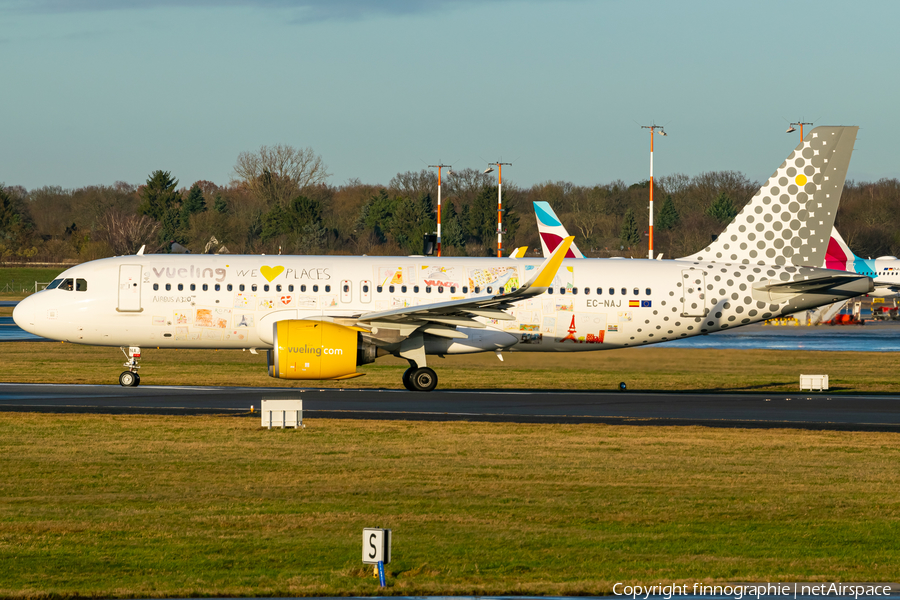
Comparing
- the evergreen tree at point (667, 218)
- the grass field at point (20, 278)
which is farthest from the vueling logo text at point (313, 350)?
the evergreen tree at point (667, 218)

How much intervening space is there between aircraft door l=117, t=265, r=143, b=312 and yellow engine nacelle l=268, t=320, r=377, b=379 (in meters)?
5.00

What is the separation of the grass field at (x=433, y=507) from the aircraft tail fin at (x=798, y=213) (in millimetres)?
12047

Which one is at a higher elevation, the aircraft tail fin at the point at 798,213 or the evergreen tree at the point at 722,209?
the evergreen tree at the point at 722,209

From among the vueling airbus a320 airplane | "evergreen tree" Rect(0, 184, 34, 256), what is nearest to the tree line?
"evergreen tree" Rect(0, 184, 34, 256)

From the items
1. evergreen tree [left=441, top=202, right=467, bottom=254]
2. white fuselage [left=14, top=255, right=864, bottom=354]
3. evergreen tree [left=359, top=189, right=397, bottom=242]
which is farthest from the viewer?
evergreen tree [left=359, top=189, right=397, bottom=242]

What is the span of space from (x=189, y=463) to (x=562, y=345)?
1677cm

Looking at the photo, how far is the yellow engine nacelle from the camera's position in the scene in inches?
1142

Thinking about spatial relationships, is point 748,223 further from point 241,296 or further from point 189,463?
point 189,463

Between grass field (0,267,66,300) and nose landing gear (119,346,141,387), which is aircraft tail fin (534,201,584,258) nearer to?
nose landing gear (119,346,141,387)

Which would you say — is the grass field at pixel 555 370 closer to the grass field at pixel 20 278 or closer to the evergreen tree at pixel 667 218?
the grass field at pixel 20 278

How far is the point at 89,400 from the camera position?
93.2ft

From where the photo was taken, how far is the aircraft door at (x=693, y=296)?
33.1m

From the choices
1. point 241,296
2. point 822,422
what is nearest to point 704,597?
point 822,422

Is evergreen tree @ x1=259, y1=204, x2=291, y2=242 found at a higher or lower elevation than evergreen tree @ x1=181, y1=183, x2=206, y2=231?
lower
